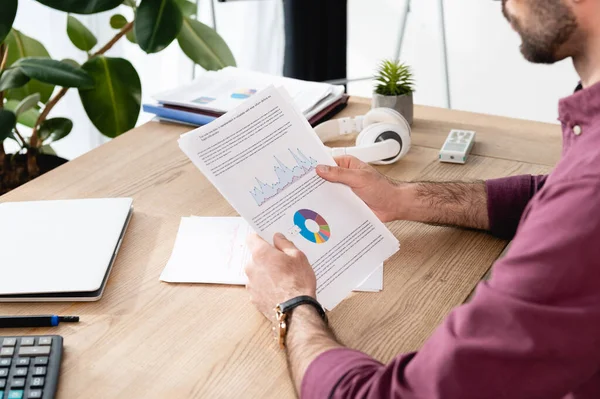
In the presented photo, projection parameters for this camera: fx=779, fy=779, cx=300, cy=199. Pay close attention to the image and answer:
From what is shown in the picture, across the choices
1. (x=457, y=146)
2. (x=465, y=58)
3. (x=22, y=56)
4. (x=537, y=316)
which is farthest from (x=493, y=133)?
(x=465, y=58)

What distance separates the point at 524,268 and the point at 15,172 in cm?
153

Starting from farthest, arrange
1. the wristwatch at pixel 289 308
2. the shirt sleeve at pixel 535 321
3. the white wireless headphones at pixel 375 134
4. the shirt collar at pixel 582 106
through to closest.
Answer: the white wireless headphones at pixel 375 134 < the wristwatch at pixel 289 308 < the shirt collar at pixel 582 106 < the shirt sleeve at pixel 535 321

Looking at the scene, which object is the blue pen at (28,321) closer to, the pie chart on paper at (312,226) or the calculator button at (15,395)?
the calculator button at (15,395)

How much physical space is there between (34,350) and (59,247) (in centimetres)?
25

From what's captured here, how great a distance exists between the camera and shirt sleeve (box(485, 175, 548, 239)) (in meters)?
1.30

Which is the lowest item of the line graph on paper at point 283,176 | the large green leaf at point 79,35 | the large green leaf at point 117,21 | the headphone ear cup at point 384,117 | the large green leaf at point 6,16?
the headphone ear cup at point 384,117

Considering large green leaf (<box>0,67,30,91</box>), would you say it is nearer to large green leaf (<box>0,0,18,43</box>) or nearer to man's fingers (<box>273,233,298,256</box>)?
large green leaf (<box>0,0,18,43</box>)

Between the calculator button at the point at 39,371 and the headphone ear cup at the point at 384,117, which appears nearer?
the calculator button at the point at 39,371

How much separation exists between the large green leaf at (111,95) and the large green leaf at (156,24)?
0.42 ft

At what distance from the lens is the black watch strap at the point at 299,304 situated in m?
1.02

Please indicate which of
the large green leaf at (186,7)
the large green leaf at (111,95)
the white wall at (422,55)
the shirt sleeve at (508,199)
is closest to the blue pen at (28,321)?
the shirt sleeve at (508,199)

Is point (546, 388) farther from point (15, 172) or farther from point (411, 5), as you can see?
point (411, 5)

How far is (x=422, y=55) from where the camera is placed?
3721 mm

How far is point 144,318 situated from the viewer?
3.44 feet
